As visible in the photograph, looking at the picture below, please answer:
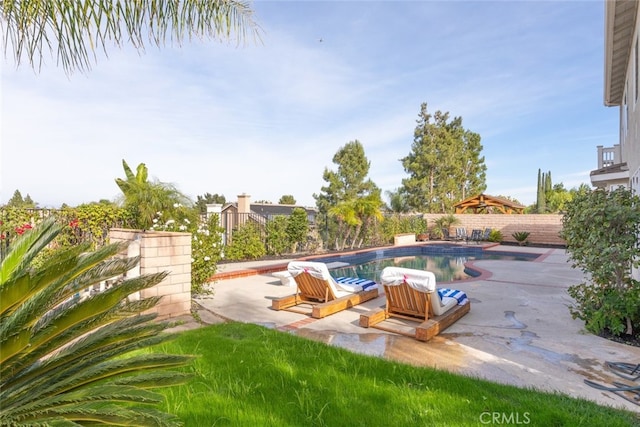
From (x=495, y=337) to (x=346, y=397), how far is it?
314 cm

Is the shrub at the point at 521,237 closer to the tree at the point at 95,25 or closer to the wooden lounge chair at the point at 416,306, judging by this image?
the wooden lounge chair at the point at 416,306

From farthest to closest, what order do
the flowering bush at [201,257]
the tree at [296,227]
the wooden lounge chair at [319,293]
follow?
the tree at [296,227] < the flowering bush at [201,257] < the wooden lounge chair at [319,293]

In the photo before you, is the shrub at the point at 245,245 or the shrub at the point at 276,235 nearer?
the shrub at the point at 245,245

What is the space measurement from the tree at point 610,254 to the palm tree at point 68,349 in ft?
19.2

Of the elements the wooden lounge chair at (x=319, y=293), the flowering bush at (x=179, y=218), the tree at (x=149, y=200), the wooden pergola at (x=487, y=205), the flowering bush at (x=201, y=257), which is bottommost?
the wooden lounge chair at (x=319, y=293)

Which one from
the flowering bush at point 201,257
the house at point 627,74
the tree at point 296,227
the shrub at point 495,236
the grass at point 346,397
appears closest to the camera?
the grass at point 346,397

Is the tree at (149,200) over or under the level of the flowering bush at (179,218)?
over

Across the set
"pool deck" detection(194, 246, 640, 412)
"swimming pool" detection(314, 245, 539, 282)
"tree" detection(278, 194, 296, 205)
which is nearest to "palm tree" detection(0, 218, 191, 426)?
"pool deck" detection(194, 246, 640, 412)

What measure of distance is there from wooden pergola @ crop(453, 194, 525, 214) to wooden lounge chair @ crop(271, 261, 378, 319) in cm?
2090

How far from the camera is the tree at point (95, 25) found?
2584 mm

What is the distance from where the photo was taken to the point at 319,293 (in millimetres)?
7266

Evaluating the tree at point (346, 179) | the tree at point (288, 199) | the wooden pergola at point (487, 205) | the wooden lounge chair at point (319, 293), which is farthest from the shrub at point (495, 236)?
the tree at point (288, 199)

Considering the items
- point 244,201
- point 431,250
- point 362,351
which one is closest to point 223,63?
point 244,201

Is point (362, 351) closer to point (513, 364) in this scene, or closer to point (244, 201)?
point (513, 364)
